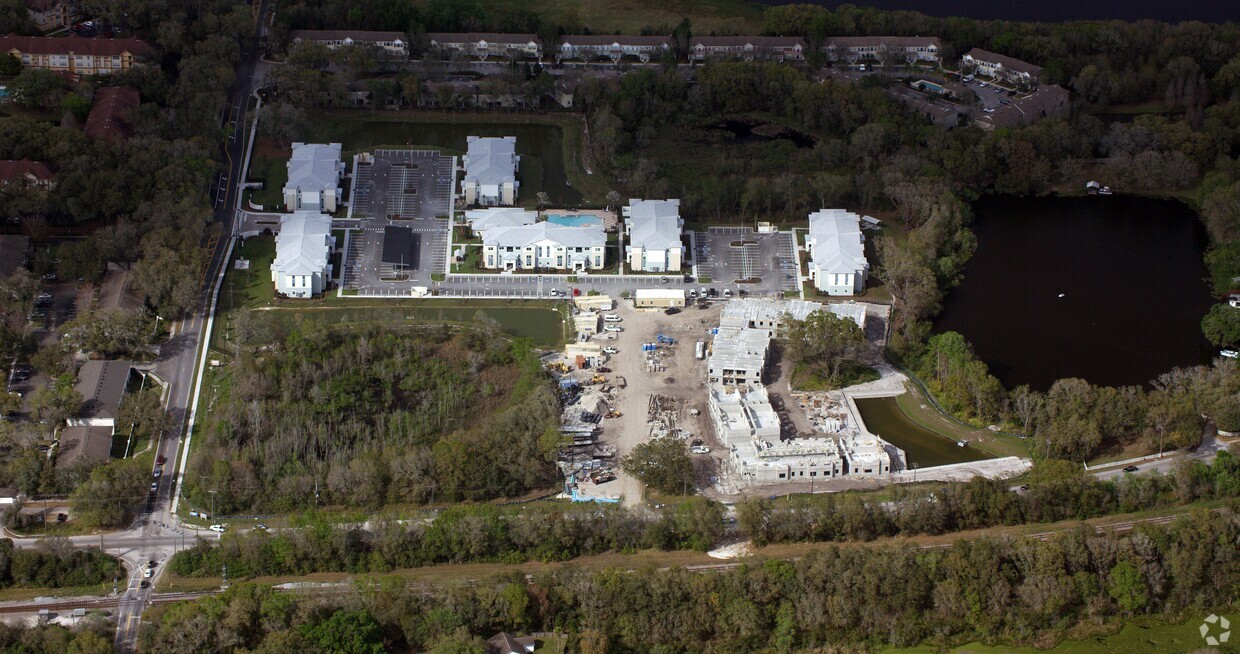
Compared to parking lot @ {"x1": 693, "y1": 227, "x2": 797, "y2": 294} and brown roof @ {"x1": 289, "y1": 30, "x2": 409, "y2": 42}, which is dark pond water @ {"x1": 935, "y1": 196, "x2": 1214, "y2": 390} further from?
brown roof @ {"x1": 289, "y1": 30, "x2": 409, "y2": 42}

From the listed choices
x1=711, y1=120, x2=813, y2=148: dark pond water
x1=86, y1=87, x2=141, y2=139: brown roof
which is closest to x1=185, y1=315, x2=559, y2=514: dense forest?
x1=86, y1=87, x2=141, y2=139: brown roof

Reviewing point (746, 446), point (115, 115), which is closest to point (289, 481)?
point (746, 446)

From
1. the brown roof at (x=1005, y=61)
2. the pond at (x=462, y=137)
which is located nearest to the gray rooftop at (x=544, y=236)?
the pond at (x=462, y=137)

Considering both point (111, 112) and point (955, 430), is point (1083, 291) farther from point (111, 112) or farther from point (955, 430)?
point (111, 112)

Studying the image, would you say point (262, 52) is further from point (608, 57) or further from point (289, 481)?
point (289, 481)

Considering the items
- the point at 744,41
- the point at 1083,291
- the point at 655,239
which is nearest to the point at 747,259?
the point at 655,239

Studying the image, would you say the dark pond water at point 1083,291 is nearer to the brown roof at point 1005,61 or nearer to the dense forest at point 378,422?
the brown roof at point 1005,61
